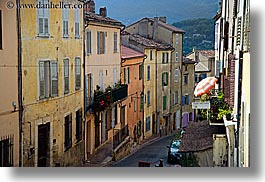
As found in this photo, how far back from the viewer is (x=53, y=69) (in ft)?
11.5

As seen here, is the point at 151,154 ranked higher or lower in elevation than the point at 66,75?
lower

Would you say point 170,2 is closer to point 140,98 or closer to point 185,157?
point 140,98

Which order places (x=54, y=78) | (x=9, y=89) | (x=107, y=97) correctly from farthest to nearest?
(x=107, y=97) < (x=54, y=78) < (x=9, y=89)

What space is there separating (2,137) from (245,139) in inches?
57.7

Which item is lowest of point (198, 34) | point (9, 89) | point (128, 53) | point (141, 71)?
point (9, 89)

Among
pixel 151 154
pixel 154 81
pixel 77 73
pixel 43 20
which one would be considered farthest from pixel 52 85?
pixel 151 154

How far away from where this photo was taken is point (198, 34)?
3.57 metres

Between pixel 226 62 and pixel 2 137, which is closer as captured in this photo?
pixel 2 137

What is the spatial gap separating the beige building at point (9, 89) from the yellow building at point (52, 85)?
0.16 feet

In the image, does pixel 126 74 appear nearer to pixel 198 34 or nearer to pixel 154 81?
pixel 154 81

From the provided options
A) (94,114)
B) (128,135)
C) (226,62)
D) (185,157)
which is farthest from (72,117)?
(226,62)

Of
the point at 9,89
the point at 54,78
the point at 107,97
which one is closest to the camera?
the point at 9,89

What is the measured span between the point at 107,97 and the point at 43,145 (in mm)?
504

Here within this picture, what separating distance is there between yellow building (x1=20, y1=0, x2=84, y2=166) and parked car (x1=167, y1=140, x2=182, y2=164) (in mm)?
548
